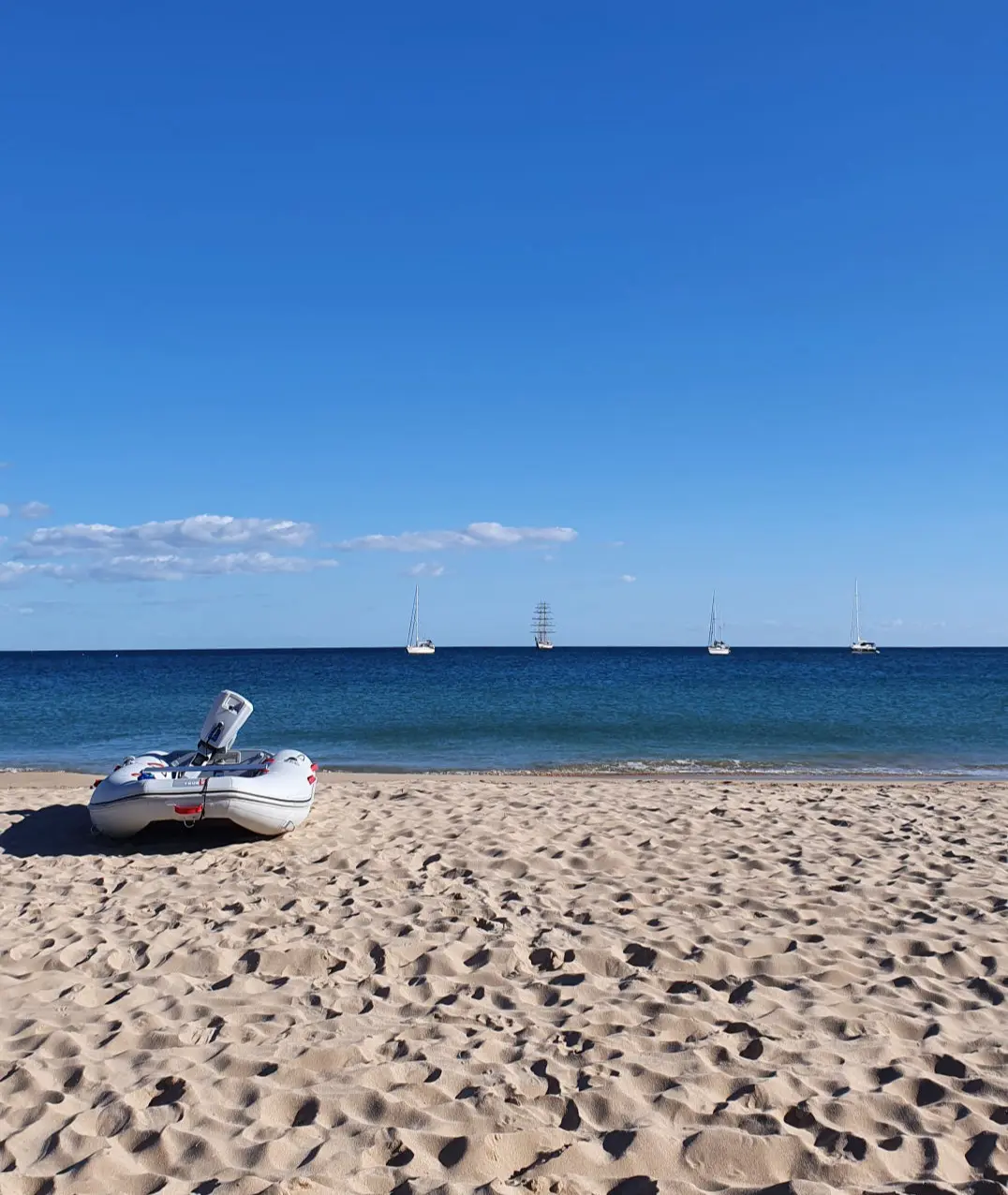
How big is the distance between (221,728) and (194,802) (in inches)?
63.4

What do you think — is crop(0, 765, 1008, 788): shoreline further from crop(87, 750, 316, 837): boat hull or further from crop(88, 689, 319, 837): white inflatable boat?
crop(87, 750, 316, 837): boat hull

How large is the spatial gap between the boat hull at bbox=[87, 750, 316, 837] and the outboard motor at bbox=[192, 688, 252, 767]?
900 mm

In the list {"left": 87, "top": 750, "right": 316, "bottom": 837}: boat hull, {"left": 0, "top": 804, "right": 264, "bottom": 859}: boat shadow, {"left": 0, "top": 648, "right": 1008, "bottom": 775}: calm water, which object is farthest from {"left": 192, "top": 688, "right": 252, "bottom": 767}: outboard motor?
{"left": 0, "top": 648, "right": 1008, "bottom": 775}: calm water

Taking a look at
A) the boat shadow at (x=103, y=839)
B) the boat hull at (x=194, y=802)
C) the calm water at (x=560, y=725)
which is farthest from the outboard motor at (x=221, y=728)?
the calm water at (x=560, y=725)

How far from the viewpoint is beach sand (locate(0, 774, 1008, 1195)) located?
340cm

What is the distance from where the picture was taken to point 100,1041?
4.49 m

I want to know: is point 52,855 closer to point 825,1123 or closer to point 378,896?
point 378,896

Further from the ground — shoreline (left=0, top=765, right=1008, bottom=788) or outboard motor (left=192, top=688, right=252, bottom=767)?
outboard motor (left=192, top=688, right=252, bottom=767)

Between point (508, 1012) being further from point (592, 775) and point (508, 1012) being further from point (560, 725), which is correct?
point (560, 725)

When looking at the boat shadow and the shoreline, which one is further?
the shoreline

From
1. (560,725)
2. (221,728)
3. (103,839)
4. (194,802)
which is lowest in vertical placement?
(103,839)

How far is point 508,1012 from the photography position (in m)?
4.71

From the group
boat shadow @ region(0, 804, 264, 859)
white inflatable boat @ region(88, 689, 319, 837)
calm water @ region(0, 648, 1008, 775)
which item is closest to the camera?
white inflatable boat @ region(88, 689, 319, 837)

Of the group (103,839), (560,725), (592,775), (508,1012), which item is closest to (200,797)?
(103,839)
